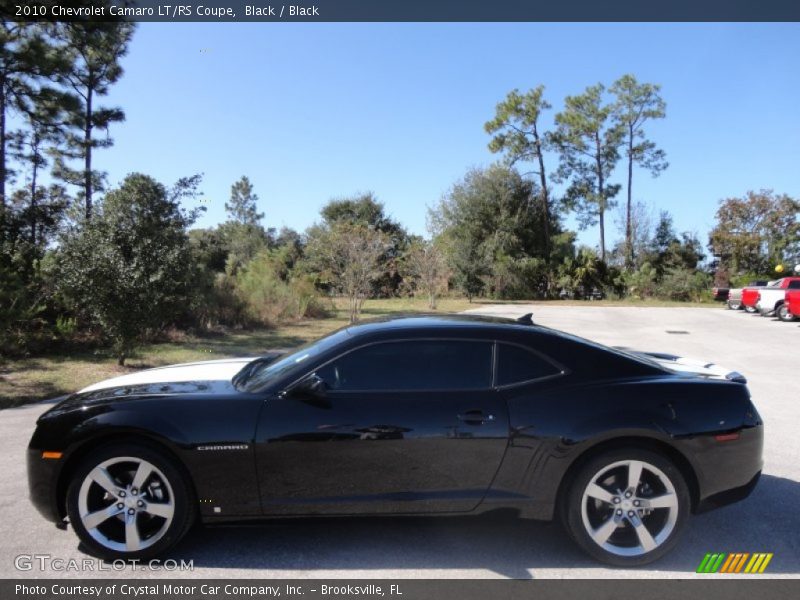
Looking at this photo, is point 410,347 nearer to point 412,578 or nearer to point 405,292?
point 412,578

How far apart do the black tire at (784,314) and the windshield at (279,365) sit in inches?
872

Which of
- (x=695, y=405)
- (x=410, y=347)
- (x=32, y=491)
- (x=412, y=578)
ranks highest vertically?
(x=410, y=347)

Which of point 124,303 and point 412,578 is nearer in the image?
point 412,578

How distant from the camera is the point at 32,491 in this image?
325 cm

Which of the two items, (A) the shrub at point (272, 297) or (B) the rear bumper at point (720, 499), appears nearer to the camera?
(B) the rear bumper at point (720, 499)

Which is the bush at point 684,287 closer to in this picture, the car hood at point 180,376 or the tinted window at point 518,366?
the tinted window at point 518,366

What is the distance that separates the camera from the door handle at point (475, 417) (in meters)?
3.20

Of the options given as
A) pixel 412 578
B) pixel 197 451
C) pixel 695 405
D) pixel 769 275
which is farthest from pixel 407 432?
pixel 769 275

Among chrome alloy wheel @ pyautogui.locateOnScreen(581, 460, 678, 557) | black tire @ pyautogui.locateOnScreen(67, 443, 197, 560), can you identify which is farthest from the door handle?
black tire @ pyautogui.locateOnScreen(67, 443, 197, 560)

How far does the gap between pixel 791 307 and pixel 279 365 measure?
22.4 m

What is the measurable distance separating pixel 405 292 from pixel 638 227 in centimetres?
2228

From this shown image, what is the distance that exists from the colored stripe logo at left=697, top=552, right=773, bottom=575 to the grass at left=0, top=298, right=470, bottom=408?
7.80 m

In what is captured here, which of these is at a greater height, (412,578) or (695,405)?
(695,405)

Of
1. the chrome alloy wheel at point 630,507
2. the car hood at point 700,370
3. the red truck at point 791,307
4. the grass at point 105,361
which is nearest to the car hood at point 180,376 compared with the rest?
the chrome alloy wheel at point 630,507
